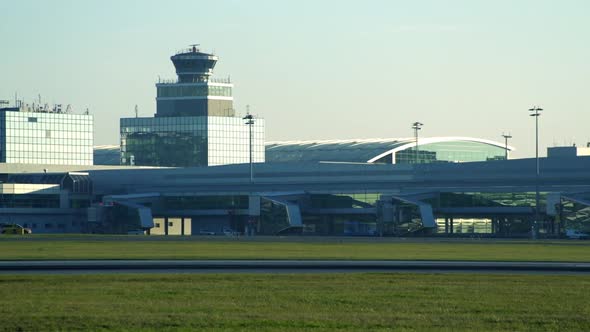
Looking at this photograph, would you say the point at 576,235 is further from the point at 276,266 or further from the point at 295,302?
the point at 295,302

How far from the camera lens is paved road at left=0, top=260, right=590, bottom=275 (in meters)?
60.6

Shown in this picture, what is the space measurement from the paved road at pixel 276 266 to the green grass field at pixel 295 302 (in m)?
4.13

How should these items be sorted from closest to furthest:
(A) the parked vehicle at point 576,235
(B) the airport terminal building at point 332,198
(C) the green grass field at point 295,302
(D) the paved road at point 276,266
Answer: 1. (C) the green grass field at point 295,302
2. (D) the paved road at point 276,266
3. (A) the parked vehicle at point 576,235
4. (B) the airport terminal building at point 332,198

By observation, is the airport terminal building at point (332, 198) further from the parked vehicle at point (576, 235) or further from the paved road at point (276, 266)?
the paved road at point (276, 266)

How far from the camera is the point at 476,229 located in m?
162

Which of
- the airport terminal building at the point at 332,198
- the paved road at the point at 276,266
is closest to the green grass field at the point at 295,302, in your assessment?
the paved road at the point at 276,266

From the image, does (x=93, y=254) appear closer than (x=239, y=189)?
Yes

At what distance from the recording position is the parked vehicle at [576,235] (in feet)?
460

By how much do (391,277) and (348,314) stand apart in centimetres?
1531

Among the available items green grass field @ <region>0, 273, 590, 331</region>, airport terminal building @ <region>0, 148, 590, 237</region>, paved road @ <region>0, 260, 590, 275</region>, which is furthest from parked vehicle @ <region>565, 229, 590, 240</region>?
green grass field @ <region>0, 273, 590, 331</region>

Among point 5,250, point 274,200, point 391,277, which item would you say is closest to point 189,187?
point 274,200

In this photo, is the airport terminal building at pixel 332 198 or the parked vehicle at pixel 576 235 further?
the airport terminal building at pixel 332 198

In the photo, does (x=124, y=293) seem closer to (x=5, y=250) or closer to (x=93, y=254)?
(x=93, y=254)

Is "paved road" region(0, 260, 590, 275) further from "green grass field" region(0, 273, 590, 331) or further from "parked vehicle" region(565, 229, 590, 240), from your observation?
"parked vehicle" region(565, 229, 590, 240)
